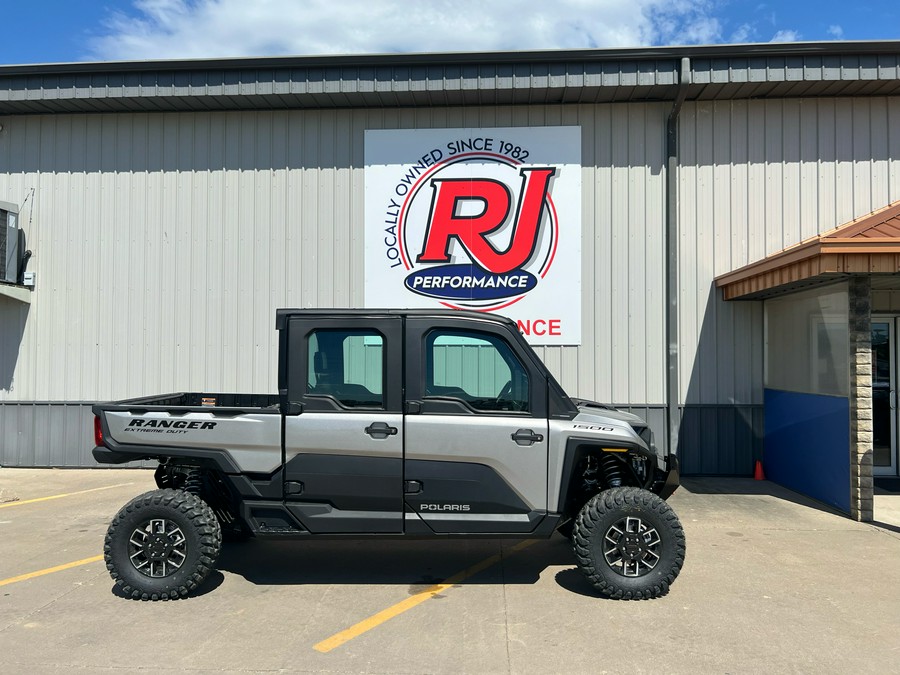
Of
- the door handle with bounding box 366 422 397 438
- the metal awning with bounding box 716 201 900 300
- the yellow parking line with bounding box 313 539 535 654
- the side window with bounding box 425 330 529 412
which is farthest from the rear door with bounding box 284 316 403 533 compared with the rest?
the metal awning with bounding box 716 201 900 300

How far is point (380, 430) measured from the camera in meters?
4.59

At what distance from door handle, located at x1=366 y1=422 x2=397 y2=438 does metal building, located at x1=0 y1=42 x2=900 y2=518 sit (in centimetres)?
544

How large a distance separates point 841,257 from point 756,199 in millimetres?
3515

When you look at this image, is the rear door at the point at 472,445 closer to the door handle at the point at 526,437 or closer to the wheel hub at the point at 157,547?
the door handle at the point at 526,437

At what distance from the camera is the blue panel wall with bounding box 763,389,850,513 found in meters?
7.24

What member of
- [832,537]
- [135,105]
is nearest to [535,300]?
[832,537]

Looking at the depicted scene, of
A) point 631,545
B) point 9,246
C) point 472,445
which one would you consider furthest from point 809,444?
point 9,246

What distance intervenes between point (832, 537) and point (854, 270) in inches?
106

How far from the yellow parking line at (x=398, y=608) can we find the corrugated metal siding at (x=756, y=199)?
17.5ft

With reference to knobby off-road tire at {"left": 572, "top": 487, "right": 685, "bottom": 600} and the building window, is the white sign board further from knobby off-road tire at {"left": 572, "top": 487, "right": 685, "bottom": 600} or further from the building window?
the building window

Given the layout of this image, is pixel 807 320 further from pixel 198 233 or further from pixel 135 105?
pixel 135 105

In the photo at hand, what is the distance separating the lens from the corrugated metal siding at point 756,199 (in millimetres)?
9500

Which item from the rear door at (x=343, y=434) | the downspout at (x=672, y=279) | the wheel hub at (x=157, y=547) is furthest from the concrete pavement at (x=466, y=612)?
the downspout at (x=672, y=279)

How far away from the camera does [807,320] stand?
8039 millimetres
